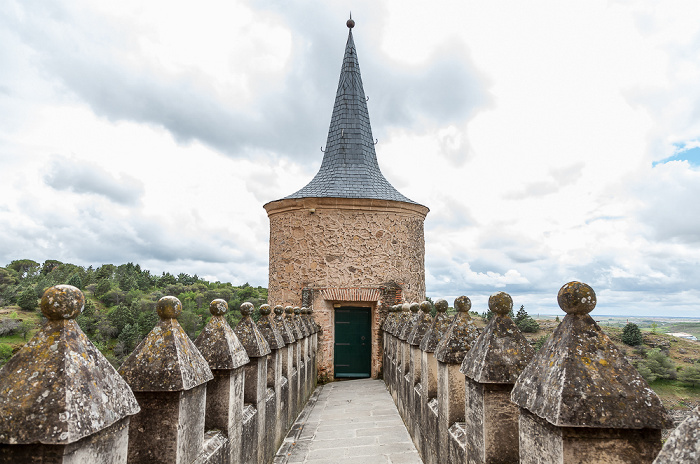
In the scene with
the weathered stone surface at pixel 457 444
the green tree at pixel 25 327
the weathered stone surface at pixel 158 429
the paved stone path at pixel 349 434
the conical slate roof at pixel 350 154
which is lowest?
the green tree at pixel 25 327

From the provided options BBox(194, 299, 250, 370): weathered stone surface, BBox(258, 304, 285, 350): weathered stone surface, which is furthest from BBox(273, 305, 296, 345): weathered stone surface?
BBox(194, 299, 250, 370): weathered stone surface

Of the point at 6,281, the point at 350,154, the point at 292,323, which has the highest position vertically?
the point at 350,154

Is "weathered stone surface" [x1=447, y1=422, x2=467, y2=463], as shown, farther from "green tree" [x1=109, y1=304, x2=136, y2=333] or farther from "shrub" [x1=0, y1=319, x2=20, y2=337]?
"green tree" [x1=109, y1=304, x2=136, y2=333]

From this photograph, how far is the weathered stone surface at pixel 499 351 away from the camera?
2.29 m

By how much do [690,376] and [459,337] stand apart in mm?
11613

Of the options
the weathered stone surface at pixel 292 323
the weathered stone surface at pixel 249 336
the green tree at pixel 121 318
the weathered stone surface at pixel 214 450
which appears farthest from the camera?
the green tree at pixel 121 318

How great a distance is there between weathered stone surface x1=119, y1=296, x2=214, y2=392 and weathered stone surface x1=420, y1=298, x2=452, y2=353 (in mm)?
2504

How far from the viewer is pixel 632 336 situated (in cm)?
1334

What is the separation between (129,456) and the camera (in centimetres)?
220

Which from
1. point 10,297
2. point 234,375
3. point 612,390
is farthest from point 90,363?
point 10,297

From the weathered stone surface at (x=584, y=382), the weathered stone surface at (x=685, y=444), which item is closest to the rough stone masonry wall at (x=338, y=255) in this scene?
the weathered stone surface at (x=584, y=382)

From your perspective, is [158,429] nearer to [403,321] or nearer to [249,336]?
[249,336]

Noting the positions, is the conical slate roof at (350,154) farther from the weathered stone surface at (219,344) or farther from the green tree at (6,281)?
the green tree at (6,281)

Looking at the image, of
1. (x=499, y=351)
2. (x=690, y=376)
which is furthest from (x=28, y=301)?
(x=690, y=376)
